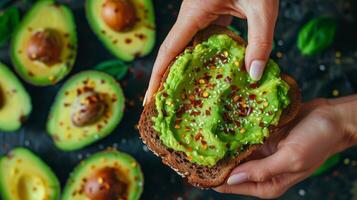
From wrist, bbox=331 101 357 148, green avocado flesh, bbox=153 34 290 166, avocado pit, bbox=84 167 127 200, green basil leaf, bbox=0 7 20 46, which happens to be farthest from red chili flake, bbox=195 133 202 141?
green basil leaf, bbox=0 7 20 46

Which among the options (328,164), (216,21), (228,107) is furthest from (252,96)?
(328,164)

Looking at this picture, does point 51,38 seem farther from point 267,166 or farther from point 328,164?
point 328,164

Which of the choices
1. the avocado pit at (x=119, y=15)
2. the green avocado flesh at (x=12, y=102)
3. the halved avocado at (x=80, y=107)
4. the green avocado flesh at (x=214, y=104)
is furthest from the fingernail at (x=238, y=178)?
the green avocado flesh at (x=12, y=102)

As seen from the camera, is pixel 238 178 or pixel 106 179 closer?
pixel 238 178

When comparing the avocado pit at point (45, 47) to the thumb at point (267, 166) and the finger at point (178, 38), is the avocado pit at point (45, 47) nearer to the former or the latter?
the finger at point (178, 38)

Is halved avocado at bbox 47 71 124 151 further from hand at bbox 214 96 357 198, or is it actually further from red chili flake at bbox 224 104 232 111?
red chili flake at bbox 224 104 232 111
